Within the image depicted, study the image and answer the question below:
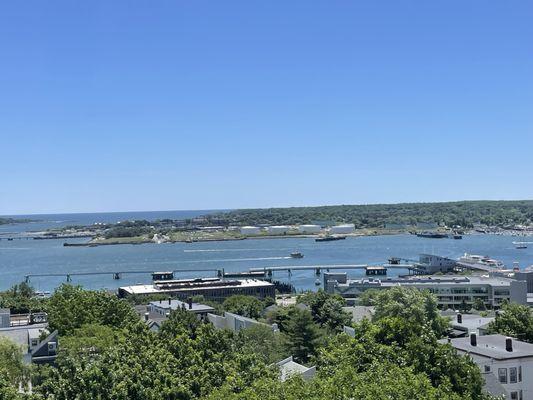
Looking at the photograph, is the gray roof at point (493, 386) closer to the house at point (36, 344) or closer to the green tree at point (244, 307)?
the house at point (36, 344)

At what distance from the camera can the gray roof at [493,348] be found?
20.6 meters

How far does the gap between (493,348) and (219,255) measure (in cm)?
11268

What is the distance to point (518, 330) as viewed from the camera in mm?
25859

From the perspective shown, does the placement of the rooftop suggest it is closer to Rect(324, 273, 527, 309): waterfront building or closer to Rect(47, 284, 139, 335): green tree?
Rect(324, 273, 527, 309): waterfront building

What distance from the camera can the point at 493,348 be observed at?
2166 cm

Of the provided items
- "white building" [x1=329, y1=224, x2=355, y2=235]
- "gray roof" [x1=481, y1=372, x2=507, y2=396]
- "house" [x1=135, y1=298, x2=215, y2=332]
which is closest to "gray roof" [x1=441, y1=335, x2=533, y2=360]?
"gray roof" [x1=481, y1=372, x2=507, y2=396]

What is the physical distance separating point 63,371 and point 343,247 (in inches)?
5214

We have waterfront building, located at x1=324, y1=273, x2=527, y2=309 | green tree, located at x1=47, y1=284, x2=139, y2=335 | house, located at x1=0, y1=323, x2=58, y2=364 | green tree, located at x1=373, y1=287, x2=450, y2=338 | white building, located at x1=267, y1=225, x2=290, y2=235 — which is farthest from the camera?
white building, located at x1=267, y1=225, x2=290, y2=235

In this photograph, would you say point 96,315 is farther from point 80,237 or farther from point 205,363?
point 80,237

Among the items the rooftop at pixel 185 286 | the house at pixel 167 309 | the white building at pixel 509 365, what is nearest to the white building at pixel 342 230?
the rooftop at pixel 185 286

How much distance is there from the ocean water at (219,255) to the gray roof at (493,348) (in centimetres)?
6349

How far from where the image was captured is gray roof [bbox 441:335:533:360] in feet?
67.7

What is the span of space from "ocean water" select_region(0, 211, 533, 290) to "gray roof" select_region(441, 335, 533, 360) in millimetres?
63494

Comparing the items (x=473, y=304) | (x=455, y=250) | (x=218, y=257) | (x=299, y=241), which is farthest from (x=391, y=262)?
(x=299, y=241)
